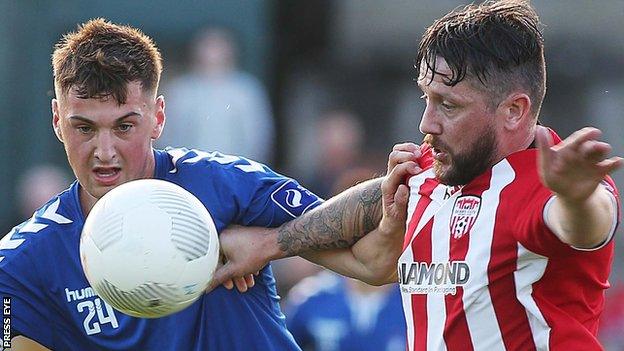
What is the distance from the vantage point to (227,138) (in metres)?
12.5

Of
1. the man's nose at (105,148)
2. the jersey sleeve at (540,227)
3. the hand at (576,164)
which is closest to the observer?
the hand at (576,164)

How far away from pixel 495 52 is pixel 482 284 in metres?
0.93

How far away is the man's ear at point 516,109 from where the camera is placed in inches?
213

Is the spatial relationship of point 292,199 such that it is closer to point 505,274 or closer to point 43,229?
point 43,229

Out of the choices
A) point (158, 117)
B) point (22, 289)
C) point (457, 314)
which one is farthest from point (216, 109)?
point (457, 314)

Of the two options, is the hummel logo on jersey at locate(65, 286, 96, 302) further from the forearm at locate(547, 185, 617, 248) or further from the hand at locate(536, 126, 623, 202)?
the hand at locate(536, 126, 623, 202)

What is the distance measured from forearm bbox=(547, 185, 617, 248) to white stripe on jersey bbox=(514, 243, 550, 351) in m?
0.26

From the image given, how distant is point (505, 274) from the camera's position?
526 centimetres

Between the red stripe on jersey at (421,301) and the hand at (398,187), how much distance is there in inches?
11.5

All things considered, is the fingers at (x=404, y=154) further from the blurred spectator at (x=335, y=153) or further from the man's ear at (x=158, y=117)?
the blurred spectator at (x=335, y=153)

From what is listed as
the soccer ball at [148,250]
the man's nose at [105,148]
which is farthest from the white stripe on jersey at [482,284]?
the man's nose at [105,148]

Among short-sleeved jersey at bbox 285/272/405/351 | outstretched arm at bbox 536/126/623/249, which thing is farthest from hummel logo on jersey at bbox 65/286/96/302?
short-sleeved jersey at bbox 285/272/405/351

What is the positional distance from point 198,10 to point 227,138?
1.78m

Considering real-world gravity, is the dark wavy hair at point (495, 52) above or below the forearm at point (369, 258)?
above
